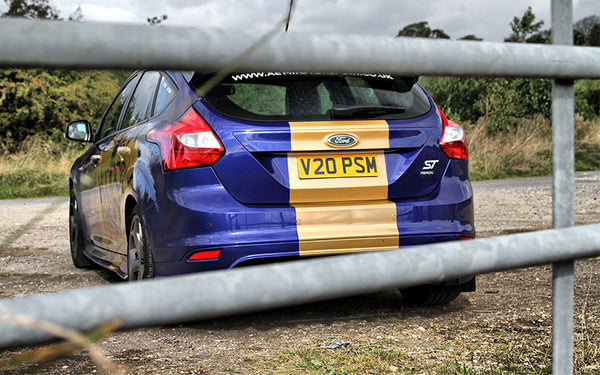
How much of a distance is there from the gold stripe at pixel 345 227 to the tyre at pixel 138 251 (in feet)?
3.13

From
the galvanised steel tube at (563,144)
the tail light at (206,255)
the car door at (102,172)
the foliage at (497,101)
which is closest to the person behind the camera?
the galvanised steel tube at (563,144)

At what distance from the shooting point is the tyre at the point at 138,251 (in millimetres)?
4102

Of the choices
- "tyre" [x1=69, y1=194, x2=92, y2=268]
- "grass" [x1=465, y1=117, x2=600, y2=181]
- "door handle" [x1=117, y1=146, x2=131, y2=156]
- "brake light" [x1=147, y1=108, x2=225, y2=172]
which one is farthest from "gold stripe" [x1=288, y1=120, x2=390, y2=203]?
"grass" [x1=465, y1=117, x2=600, y2=181]

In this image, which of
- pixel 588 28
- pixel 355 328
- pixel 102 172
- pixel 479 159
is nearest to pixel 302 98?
pixel 355 328

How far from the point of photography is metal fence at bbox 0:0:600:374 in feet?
2.93

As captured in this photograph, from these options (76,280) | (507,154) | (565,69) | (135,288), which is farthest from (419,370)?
(507,154)

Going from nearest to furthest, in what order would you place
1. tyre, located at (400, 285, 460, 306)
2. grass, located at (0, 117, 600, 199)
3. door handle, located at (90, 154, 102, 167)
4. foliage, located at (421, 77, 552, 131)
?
tyre, located at (400, 285, 460, 306) < door handle, located at (90, 154, 102, 167) < grass, located at (0, 117, 600, 199) < foliage, located at (421, 77, 552, 131)

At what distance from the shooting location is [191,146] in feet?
12.4

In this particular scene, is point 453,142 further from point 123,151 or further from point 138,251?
point 123,151

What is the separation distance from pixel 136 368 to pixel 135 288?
2366 millimetres

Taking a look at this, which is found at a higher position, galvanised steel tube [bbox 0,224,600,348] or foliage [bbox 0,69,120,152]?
foliage [bbox 0,69,120,152]

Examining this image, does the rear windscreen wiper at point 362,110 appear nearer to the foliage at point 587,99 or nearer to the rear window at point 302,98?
the rear window at point 302,98

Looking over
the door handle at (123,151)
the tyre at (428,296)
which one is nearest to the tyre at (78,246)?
the door handle at (123,151)

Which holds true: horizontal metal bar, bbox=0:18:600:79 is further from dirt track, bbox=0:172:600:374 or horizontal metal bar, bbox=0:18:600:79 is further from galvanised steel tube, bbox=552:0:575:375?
dirt track, bbox=0:172:600:374
